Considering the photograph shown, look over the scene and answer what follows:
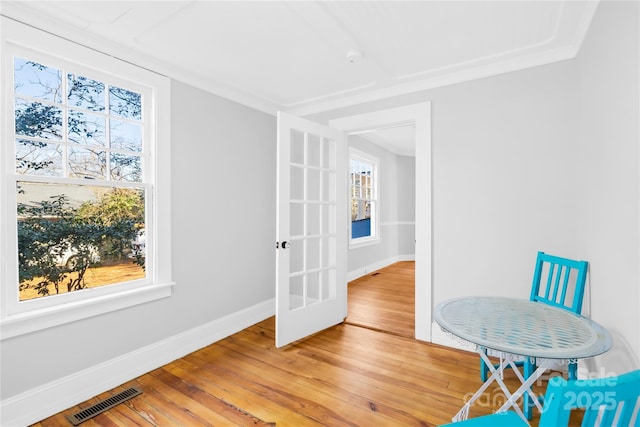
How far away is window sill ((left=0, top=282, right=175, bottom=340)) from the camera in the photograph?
188 cm

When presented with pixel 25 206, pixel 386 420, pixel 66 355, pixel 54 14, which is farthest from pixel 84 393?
pixel 54 14

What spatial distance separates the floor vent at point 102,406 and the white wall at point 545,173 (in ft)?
8.40

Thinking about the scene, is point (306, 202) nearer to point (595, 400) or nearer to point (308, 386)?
point (308, 386)

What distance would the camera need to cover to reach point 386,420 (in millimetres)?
1903

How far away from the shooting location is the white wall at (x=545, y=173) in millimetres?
1516

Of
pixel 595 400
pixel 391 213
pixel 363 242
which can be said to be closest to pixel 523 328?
pixel 595 400

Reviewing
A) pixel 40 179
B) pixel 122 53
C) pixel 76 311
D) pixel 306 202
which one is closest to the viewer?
pixel 40 179

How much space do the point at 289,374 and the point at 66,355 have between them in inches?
60.1

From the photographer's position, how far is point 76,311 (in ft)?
7.00

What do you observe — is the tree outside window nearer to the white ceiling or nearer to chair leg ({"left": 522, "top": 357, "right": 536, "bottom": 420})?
the white ceiling

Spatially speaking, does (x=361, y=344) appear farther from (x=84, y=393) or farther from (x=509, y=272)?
(x=84, y=393)

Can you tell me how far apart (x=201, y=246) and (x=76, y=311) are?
3.50ft

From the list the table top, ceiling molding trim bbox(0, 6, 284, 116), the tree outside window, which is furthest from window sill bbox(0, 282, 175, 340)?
the table top

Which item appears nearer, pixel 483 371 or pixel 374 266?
pixel 483 371
